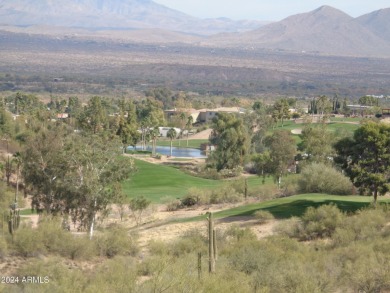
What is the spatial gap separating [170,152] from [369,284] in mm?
63452

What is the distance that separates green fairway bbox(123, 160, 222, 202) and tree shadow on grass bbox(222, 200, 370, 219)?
10789 mm

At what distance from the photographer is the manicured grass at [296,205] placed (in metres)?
36.9

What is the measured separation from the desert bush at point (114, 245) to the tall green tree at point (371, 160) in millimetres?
12165

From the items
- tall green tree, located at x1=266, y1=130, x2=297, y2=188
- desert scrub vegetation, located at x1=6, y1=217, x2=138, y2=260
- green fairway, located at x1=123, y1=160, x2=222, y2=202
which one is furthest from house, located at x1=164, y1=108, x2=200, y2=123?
desert scrub vegetation, located at x1=6, y1=217, x2=138, y2=260

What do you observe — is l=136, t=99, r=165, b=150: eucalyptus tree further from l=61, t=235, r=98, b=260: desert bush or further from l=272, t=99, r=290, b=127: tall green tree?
l=61, t=235, r=98, b=260: desert bush

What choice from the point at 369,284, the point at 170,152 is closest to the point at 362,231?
the point at 369,284

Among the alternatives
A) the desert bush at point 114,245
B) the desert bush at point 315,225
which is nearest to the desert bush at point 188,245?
the desert bush at point 114,245

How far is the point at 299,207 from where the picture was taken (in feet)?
125

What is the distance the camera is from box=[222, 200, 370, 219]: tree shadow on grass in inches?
1433

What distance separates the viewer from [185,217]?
4053cm

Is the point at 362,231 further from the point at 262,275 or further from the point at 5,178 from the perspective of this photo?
the point at 5,178

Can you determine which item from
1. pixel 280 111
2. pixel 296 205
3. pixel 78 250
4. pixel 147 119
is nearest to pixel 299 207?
pixel 296 205

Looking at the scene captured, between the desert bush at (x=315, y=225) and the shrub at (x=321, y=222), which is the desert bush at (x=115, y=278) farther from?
the shrub at (x=321, y=222)

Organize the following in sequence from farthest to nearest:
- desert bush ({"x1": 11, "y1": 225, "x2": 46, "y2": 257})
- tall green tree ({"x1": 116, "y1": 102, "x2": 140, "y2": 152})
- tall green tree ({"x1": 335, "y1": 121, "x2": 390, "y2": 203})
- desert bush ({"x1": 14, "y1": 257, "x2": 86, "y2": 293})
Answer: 1. tall green tree ({"x1": 116, "y1": 102, "x2": 140, "y2": 152})
2. tall green tree ({"x1": 335, "y1": 121, "x2": 390, "y2": 203})
3. desert bush ({"x1": 11, "y1": 225, "x2": 46, "y2": 257})
4. desert bush ({"x1": 14, "y1": 257, "x2": 86, "y2": 293})
